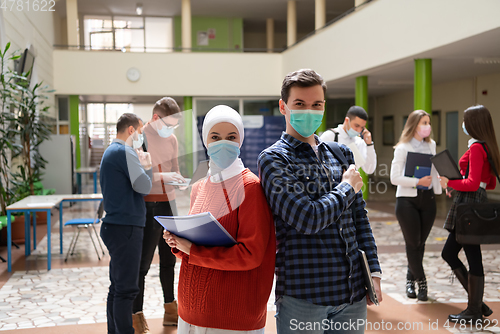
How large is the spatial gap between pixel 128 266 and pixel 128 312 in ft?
1.04

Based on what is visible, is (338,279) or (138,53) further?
(138,53)

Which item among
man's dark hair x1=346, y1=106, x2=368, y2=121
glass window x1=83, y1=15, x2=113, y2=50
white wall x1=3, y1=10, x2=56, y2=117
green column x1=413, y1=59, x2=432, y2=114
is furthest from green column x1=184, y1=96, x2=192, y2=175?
glass window x1=83, y1=15, x2=113, y2=50

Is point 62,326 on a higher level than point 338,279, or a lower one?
lower

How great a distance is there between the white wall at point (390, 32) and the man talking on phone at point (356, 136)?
3.00 metres

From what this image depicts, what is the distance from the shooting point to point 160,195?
303 cm

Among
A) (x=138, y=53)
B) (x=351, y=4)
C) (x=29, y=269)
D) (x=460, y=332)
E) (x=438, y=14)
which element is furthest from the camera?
(x=351, y=4)

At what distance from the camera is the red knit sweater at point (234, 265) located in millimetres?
1510

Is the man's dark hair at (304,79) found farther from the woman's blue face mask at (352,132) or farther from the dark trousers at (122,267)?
the woman's blue face mask at (352,132)

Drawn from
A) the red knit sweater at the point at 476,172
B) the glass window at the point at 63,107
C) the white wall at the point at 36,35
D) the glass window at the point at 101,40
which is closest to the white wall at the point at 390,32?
the red knit sweater at the point at 476,172

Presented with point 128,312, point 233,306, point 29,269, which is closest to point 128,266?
point 128,312

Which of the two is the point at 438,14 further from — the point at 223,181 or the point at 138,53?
the point at 138,53

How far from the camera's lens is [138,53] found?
14086 mm

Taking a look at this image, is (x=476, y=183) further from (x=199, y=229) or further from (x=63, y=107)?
(x=63, y=107)

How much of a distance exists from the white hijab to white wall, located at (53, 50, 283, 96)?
13095 mm
